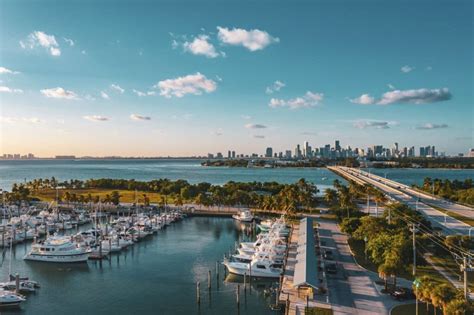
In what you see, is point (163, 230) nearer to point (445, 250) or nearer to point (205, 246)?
point (205, 246)


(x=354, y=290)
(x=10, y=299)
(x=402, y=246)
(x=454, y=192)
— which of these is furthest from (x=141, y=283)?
(x=454, y=192)

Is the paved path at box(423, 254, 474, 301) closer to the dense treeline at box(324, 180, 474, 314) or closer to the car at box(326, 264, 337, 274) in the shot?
the dense treeline at box(324, 180, 474, 314)

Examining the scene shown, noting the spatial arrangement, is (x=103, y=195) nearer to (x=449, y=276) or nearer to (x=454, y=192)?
(x=449, y=276)

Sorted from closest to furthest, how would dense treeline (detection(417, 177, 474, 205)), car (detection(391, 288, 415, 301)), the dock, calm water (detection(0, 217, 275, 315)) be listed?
1. the dock
2. car (detection(391, 288, 415, 301))
3. calm water (detection(0, 217, 275, 315))
4. dense treeline (detection(417, 177, 474, 205))

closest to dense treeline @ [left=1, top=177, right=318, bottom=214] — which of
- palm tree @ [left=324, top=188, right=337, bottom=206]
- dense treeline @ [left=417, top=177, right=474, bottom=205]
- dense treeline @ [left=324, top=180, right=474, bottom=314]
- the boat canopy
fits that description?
palm tree @ [left=324, top=188, right=337, bottom=206]

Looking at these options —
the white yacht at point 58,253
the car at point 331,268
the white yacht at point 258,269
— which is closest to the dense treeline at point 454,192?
the car at point 331,268

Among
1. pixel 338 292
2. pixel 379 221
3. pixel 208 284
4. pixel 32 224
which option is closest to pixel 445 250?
pixel 379 221
